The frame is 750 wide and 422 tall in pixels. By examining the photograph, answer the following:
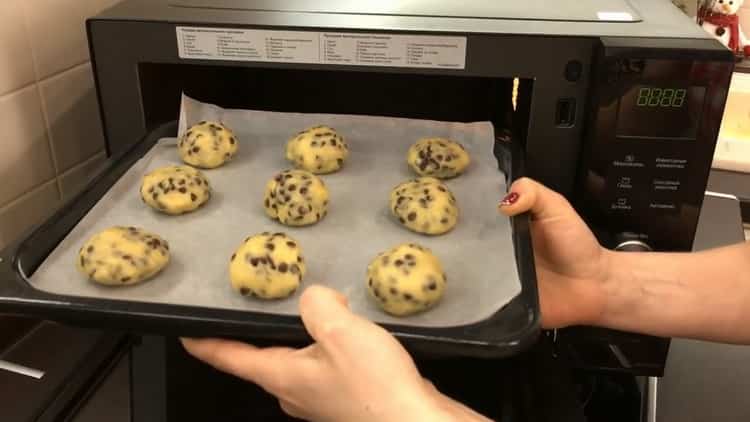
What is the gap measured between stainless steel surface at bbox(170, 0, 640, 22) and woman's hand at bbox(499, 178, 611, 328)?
0.66 feet

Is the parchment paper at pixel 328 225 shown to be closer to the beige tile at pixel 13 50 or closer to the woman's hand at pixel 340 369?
the woman's hand at pixel 340 369

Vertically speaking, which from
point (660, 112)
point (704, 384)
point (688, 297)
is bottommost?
point (704, 384)

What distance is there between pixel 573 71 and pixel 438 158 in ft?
0.55

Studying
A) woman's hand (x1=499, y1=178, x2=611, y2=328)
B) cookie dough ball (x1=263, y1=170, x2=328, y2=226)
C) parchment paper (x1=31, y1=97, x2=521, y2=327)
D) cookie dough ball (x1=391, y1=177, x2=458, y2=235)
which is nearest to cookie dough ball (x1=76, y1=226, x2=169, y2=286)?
parchment paper (x1=31, y1=97, x2=521, y2=327)

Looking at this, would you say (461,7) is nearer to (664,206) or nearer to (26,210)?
(664,206)

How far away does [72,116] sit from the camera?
2.93 ft

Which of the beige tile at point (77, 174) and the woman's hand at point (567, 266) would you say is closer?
the woman's hand at point (567, 266)

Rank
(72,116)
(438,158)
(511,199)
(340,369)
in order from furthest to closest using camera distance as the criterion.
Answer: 1. (72,116)
2. (438,158)
3. (511,199)
4. (340,369)

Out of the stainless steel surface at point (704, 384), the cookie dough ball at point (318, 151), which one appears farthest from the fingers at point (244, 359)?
the stainless steel surface at point (704, 384)

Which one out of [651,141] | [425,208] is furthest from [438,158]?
[651,141]

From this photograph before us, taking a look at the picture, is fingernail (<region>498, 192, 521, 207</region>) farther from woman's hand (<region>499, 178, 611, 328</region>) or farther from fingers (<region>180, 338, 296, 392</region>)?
fingers (<region>180, 338, 296, 392</region>)

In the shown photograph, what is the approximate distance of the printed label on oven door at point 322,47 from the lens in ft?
2.30

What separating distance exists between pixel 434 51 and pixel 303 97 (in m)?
0.28

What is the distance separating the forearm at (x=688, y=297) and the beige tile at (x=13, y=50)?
69 centimetres
